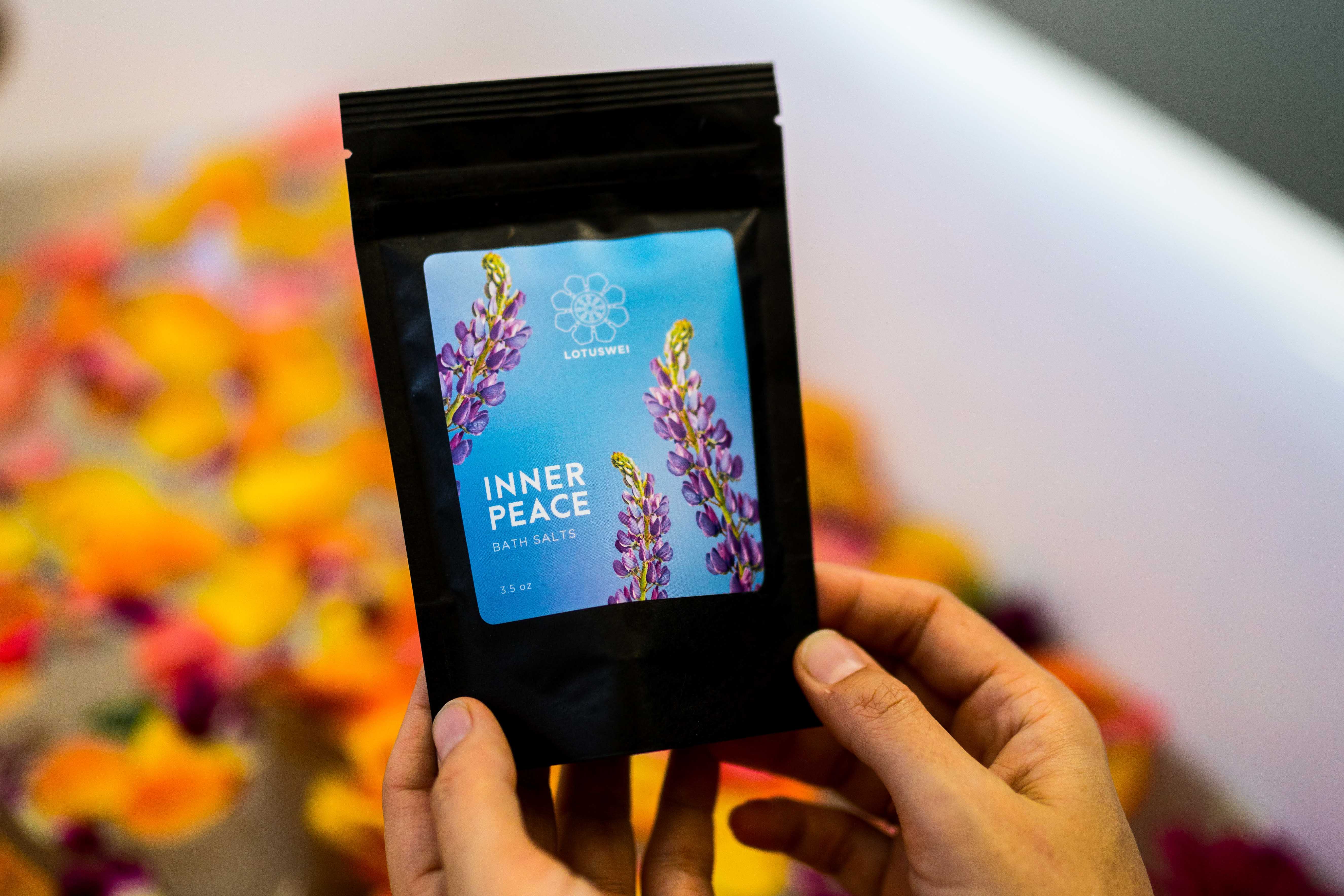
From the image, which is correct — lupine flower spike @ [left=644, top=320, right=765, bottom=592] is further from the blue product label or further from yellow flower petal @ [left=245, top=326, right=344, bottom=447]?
yellow flower petal @ [left=245, top=326, right=344, bottom=447]

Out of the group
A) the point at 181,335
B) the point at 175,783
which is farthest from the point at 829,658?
the point at 181,335

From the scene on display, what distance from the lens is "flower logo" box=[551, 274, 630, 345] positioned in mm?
497

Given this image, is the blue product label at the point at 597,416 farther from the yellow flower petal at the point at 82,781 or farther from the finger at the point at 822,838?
the yellow flower petal at the point at 82,781

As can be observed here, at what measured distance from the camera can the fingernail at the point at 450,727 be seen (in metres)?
0.46

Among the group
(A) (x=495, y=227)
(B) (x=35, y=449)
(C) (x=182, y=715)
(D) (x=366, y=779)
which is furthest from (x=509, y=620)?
(B) (x=35, y=449)

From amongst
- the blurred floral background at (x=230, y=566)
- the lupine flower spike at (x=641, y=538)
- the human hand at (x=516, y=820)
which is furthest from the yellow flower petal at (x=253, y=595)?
the lupine flower spike at (x=641, y=538)

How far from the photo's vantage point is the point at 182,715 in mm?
824

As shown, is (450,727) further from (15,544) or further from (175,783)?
(15,544)

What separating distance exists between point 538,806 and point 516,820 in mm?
113

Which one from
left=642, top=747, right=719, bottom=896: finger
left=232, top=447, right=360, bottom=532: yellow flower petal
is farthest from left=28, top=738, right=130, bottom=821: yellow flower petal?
left=642, top=747, right=719, bottom=896: finger

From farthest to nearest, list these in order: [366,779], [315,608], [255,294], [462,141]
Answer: [255,294] < [315,608] < [366,779] < [462,141]

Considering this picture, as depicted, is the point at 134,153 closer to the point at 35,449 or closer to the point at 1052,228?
the point at 35,449

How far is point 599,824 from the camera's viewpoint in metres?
0.56

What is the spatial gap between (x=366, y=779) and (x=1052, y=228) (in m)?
0.80
